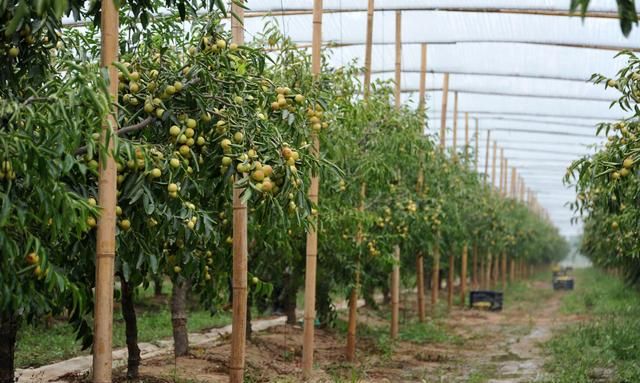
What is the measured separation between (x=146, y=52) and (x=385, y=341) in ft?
29.7

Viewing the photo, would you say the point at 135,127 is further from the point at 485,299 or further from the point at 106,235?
the point at 485,299

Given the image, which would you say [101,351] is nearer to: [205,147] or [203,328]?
[205,147]

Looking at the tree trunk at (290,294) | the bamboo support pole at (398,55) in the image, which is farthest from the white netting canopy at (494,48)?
the tree trunk at (290,294)

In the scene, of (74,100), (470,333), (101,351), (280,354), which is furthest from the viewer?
(470,333)

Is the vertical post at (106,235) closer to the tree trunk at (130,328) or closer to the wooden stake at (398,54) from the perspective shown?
the tree trunk at (130,328)

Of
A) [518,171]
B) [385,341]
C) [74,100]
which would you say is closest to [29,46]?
[74,100]

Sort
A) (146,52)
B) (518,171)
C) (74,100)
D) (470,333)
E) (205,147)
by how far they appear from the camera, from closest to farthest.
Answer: (74,100)
(205,147)
(146,52)
(470,333)
(518,171)

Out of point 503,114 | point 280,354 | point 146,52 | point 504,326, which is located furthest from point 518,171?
point 146,52

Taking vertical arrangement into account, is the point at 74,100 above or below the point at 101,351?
above

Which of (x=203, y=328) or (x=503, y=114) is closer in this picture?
(x=203, y=328)

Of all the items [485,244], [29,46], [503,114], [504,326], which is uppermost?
[503,114]

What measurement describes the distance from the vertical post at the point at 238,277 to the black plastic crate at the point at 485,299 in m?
17.6

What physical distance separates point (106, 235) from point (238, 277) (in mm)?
2010

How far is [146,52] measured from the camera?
599cm
